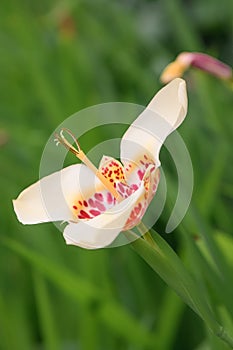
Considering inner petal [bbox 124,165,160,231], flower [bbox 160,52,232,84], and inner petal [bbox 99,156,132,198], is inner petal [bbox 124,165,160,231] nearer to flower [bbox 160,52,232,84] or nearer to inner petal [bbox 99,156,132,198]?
inner petal [bbox 99,156,132,198]

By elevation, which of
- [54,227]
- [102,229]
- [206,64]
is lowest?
[54,227]

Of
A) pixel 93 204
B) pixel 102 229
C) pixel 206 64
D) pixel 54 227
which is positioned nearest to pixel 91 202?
pixel 93 204

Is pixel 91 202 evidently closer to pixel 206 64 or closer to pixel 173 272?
pixel 173 272

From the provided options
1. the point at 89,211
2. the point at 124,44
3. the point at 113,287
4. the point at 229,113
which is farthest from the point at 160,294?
the point at 124,44

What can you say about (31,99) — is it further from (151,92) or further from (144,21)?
(144,21)

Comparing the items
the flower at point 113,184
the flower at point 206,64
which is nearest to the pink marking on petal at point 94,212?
the flower at point 113,184

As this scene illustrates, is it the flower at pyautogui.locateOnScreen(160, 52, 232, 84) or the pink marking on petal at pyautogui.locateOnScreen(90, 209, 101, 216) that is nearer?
the pink marking on petal at pyautogui.locateOnScreen(90, 209, 101, 216)

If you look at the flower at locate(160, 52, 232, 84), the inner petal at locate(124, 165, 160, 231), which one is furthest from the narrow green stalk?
the flower at locate(160, 52, 232, 84)
